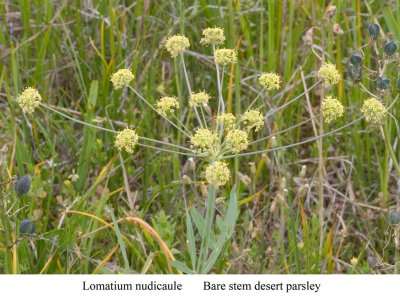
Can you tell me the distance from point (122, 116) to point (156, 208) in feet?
1.72

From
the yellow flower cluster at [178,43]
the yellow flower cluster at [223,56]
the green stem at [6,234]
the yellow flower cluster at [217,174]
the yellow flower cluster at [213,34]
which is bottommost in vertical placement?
the green stem at [6,234]

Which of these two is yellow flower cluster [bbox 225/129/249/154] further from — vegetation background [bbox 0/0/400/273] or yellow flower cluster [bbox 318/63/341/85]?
vegetation background [bbox 0/0/400/273]

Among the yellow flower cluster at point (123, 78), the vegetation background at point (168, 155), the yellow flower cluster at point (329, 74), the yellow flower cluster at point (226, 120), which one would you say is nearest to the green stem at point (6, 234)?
the vegetation background at point (168, 155)

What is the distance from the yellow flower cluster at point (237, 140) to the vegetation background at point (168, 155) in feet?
1.77

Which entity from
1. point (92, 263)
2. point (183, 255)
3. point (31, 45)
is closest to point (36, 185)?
point (92, 263)

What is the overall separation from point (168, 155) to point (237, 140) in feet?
4.19

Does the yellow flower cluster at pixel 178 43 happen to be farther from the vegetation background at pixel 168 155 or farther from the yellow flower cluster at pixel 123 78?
A: the vegetation background at pixel 168 155

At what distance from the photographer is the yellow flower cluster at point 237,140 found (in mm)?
1821

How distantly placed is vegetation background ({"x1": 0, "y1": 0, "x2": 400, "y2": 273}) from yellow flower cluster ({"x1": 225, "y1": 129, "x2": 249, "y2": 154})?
1.77 feet

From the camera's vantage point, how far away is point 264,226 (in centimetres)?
257

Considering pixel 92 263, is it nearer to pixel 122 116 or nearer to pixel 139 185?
pixel 139 185

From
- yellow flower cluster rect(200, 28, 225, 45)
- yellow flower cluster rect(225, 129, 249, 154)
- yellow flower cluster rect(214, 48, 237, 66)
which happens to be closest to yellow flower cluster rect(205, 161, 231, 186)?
yellow flower cluster rect(225, 129, 249, 154)

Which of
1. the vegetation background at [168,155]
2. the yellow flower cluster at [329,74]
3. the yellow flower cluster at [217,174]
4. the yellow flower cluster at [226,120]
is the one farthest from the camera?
the vegetation background at [168,155]

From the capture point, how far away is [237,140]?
1823mm
